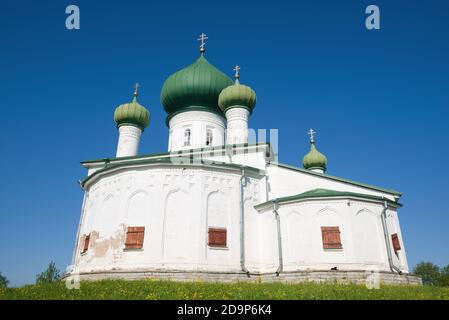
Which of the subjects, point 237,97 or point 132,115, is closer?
point 237,97

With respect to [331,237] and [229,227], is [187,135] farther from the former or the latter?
[331,237]

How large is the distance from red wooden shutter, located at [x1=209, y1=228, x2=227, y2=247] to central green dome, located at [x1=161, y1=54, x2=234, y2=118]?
9.36m

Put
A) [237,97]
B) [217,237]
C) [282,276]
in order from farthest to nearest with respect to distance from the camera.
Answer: [237,97], [217,237], [282,276]

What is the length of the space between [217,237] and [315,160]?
14577 millimetres

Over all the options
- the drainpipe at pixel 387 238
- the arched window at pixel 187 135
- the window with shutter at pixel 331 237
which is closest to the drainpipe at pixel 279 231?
the window with shutter at pixel 331 237

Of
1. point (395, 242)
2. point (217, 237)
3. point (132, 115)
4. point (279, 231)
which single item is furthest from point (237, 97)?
point (395, 242)

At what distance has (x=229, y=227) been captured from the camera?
14.0m

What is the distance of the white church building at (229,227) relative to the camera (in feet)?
42.2

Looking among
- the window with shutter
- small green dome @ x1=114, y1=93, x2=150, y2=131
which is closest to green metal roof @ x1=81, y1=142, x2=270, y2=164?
small green dome @ x1=114, y1=93, x2=150, y2=131

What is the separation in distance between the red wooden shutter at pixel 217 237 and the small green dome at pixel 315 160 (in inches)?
548

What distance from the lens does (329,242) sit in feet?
43.6

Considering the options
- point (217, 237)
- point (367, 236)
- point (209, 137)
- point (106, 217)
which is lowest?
point (217, 237)

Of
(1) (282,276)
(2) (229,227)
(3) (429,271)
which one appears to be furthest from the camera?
(3) (429,271)

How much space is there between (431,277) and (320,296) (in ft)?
194
